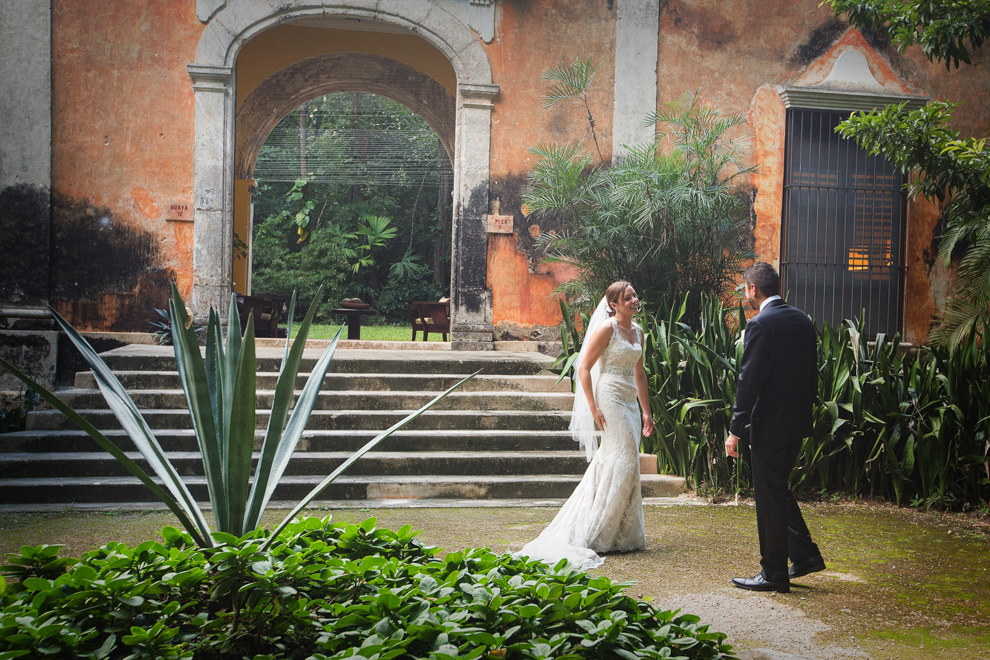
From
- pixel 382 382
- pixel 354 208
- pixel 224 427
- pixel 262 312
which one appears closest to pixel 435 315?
pixel 262 312

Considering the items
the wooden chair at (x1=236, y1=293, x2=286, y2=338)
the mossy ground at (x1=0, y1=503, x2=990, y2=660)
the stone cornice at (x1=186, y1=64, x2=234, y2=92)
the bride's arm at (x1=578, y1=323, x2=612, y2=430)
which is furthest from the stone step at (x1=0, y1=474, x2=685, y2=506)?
the stone cornice at (x1=186, y1=64, x2=234, y2=92)

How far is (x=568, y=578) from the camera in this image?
2.16 metres

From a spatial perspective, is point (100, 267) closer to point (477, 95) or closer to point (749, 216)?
point (477, 95)

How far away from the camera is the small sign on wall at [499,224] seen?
8789 millimetres

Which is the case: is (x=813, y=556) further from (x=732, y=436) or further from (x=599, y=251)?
(x=599, y=251)

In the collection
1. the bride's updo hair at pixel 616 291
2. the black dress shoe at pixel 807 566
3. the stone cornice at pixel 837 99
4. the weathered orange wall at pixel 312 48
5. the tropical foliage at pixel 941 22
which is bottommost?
the black dress shoe at pixel 807 566

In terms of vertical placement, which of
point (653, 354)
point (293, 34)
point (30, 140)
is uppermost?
point (293, 34)

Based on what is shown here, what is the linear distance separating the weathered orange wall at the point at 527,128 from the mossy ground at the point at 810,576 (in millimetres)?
3934

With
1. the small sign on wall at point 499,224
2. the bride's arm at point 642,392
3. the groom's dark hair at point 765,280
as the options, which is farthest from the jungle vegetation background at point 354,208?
the groom's dark hair at point 765,280

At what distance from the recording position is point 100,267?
27.1 ft

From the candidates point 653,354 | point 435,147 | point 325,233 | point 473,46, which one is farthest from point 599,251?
point 435,147

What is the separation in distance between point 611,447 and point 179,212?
19.8 feet

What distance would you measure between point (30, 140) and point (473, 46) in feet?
15.9

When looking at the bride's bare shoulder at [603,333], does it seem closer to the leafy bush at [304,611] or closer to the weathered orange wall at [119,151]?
the leafy bush at [304,611]
